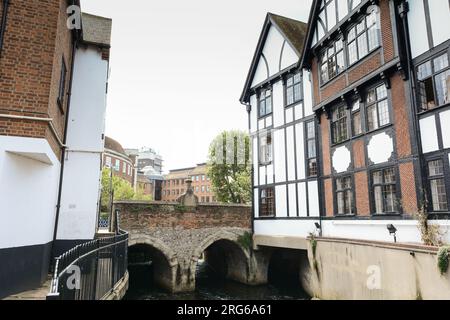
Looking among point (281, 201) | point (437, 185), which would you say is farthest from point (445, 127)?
point (281, 201)

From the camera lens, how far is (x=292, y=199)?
16.2 m

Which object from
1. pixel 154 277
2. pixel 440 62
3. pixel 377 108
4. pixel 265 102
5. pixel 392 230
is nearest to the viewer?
pixel 440 62

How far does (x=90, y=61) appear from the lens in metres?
10.9

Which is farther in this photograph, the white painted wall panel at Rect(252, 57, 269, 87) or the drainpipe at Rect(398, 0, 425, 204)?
the white painted wall panel at Rect(252, 57, 269, 87)

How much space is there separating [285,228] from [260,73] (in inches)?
370

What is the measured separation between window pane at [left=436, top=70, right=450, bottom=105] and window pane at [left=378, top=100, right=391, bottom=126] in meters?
1.75

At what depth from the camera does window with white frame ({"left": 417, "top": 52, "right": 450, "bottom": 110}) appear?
898 cm

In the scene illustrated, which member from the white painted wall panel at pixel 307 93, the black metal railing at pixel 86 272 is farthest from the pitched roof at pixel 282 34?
the black metal railing at pixel 86 272

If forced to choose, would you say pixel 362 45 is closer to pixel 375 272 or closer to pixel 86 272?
pixel 375 272

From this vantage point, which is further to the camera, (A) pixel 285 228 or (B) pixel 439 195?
(A) pixel 285 228

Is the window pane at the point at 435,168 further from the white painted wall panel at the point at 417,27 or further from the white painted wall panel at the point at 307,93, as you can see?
the white painted wall panel at the point at 307,93

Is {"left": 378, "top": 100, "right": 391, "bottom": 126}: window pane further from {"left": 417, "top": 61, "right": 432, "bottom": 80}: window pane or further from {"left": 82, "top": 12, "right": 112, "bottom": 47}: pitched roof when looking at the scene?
{"left": 82, "top": 12, "right": 112, "bottom": 47}: pitched roof

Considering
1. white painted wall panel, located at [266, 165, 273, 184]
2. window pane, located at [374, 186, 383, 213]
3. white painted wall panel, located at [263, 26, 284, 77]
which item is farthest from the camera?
white painted wall panel, located at [263, 26, 284, 77]

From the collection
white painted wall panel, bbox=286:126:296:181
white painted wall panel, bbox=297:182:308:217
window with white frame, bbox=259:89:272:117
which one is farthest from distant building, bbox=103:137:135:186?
white painted wall panel, bbox=297:182:308:217
